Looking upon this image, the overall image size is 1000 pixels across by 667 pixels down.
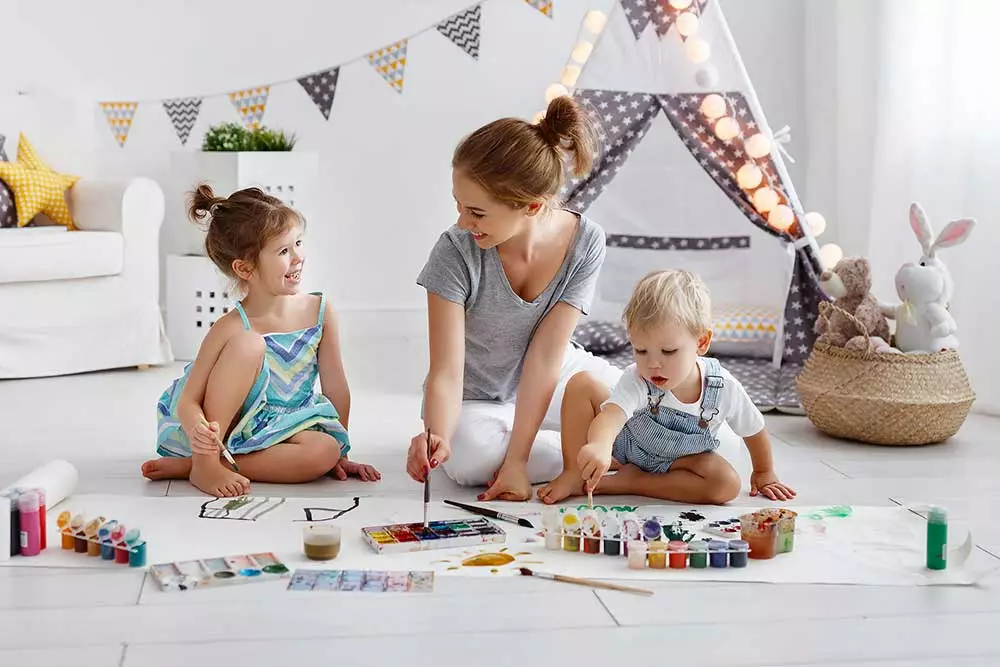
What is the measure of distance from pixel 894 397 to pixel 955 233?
1.25 ft

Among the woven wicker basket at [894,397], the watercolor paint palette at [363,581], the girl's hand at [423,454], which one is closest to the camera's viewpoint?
the watercolor paint palette at [363,581]

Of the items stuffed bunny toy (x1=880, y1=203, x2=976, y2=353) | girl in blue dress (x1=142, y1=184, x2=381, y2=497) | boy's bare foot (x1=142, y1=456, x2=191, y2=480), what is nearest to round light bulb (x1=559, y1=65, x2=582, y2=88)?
stuffed bunny toy (x1=880, y1=203, x2=976, y2=353)

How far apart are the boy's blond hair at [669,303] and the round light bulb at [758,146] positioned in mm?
1231

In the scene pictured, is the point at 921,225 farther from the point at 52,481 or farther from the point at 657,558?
the point at 52,481

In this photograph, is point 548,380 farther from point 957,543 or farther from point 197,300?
point 197,300

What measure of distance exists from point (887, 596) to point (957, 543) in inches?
7.6

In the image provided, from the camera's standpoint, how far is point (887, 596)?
159cm

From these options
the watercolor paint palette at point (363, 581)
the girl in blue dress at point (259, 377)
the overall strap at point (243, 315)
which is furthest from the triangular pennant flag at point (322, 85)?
the watercolor paint palette at point (363, 581)

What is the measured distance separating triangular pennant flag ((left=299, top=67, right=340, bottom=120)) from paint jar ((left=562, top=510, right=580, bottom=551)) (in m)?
2.70

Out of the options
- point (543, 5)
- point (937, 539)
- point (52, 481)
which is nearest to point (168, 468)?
point (52, 481)

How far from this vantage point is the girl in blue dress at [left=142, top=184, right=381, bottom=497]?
210 centimetres

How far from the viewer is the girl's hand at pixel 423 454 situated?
72.0 inches

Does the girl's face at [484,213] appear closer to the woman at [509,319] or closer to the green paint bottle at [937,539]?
the woman at [509,319]

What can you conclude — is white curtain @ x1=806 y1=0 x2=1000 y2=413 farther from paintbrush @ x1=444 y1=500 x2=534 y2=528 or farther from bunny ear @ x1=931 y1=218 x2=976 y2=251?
paintbrush @ x1=444 y1=500 x2=534 y2=528
